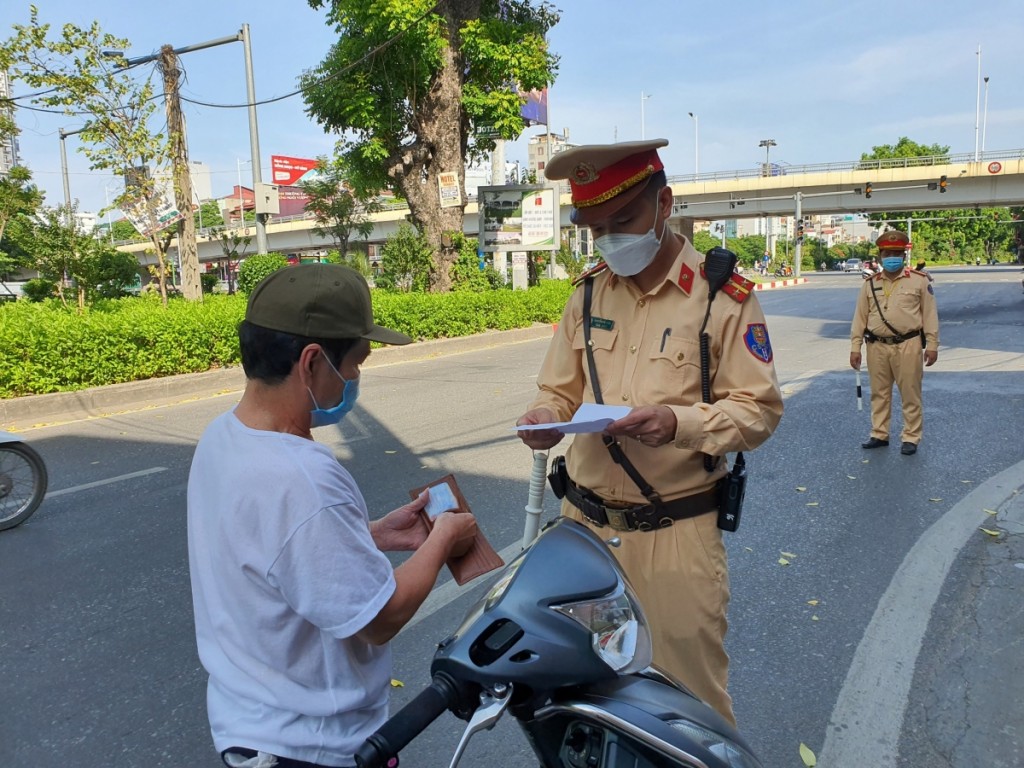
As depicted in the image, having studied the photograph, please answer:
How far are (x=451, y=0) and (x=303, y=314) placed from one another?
16629 mm

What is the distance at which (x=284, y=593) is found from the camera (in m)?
1.31

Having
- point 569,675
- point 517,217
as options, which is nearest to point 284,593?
point 569,675

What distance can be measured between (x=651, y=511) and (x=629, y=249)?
2.44 feet

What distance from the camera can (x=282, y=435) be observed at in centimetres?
140

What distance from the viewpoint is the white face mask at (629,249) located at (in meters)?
2.15

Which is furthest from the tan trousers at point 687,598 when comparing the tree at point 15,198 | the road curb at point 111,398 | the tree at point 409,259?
the tree at point 15,198

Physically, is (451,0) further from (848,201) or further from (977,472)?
(848,201)

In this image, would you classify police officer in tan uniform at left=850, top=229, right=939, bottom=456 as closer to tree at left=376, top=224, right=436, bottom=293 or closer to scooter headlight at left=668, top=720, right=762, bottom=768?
scooter headlight at left=668, top=720, right=762, bottom=768

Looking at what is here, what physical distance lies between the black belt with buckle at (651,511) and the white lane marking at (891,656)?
1.21m

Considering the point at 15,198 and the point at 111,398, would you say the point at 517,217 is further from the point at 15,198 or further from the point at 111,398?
the point at 15,198

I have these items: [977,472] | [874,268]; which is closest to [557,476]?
[977,472]

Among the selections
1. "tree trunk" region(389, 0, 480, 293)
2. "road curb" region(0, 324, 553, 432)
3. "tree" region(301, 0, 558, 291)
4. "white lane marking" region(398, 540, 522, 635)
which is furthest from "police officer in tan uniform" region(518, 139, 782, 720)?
"tree trunk" region(389, 0, 480, 293)

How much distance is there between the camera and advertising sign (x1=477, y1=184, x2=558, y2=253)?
712 inches

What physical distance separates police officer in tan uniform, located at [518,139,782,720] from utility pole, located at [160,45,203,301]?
41.9ft
